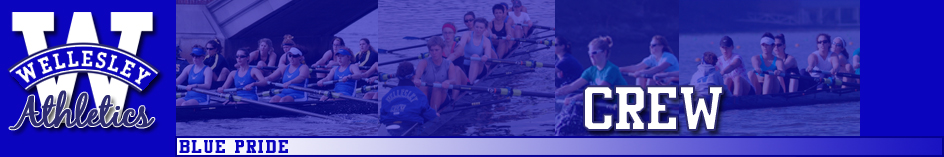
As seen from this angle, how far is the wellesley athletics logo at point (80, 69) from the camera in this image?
8.03m

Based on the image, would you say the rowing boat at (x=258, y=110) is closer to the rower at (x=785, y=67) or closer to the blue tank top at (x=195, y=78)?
the blue tank top at (x=195, y=78)

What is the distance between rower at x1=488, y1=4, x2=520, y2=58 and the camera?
8195 mm

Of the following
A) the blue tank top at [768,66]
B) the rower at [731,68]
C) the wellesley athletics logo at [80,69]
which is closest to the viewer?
the wellesley athletics logo at [80,69]

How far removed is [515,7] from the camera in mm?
8219

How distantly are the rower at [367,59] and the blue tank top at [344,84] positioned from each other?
9cm

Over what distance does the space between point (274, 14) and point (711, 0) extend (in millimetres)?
3721

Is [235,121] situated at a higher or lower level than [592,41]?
lower

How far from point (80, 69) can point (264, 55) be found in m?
1.51

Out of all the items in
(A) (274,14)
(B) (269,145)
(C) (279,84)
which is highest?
(A) (274,14)

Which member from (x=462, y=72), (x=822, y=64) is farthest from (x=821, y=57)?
(x=462, y=72)

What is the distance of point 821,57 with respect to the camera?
27.6ft

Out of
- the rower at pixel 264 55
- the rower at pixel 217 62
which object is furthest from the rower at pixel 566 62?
the rower at pixel 217 62

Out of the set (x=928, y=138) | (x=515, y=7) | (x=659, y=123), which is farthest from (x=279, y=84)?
(x=928, y=138)

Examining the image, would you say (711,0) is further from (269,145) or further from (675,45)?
(269,145)
